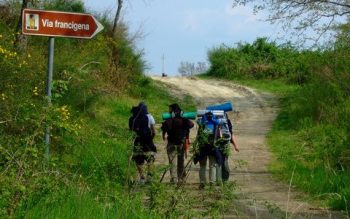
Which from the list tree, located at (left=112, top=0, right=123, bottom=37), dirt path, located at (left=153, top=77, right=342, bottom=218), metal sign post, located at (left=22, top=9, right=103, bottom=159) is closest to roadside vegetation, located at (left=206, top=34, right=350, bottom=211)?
dirt path, located at (left=153, top=77, right=342, bottom=218)

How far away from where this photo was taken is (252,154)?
19.0 meters

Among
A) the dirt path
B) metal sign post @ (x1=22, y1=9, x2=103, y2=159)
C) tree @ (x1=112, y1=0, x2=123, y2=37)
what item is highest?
tree @ (x1=112, y1=0, x2=123, y2=37)

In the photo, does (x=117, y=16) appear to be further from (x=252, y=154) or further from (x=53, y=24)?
(x=53, y=24)

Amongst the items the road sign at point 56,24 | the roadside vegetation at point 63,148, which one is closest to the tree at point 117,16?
the roadside vegetation at point 63,148

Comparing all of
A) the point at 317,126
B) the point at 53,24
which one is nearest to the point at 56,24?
the point at 53,24

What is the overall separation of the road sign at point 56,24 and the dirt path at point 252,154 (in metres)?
2.55

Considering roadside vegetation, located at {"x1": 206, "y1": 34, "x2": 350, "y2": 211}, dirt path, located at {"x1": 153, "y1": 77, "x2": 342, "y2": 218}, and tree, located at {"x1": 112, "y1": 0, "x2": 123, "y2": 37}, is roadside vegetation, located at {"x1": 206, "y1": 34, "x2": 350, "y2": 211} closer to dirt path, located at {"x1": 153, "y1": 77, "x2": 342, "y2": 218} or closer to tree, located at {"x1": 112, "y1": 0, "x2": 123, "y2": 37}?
dirt path, located at {"x1": 153, "y1": 77, "x2": 342, "y2": 218}

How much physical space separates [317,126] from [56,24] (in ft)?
46.0

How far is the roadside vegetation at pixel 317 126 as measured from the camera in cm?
1295

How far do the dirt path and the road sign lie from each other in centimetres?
255

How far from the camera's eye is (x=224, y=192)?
6.54 meters

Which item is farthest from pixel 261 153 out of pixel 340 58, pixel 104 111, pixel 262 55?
pixel 262 55

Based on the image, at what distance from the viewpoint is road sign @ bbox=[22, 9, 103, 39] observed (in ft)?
27.3

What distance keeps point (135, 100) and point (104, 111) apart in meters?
5.17
